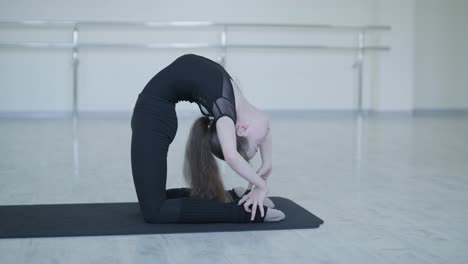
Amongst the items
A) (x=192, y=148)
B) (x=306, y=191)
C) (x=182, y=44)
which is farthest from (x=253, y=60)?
(x=192, y=148)

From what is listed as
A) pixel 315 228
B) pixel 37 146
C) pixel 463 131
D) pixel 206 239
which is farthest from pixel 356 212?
pixel 463 131

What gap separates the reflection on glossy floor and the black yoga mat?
0.05 meters

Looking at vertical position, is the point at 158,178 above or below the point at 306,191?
above

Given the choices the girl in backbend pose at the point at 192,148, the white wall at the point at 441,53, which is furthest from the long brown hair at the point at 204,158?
the white wall at the point at 441,53

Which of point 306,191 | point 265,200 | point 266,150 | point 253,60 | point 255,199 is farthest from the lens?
point 253,60

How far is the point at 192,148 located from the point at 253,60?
533 cm

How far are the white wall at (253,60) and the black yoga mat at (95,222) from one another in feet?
15.4

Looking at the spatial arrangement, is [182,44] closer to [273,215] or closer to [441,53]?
[441,53]

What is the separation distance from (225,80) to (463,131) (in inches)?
172

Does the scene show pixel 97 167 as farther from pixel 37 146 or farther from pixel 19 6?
pixel 19 6

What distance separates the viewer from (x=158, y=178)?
7.39 ft

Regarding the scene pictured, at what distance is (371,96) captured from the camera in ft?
26.0

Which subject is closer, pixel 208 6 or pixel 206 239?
pixel 206 239

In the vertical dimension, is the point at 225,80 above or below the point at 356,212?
above
